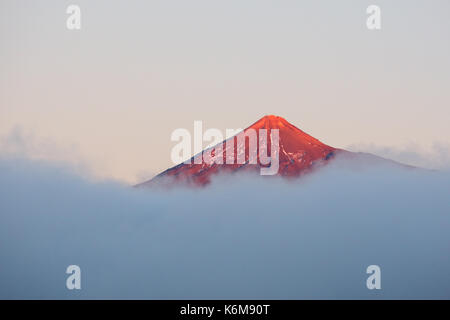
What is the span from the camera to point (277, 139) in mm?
74688

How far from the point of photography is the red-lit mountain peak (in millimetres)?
73188

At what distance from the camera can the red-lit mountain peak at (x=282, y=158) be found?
73.2m

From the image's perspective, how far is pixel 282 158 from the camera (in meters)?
75.6

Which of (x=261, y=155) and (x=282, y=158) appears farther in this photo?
(x=261, y=155)

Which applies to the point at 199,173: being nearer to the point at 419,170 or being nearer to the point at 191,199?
the point at 191,199
